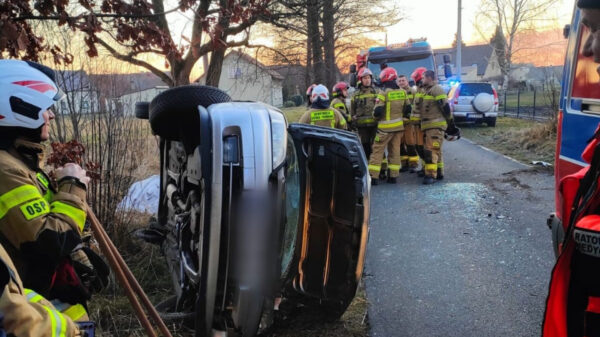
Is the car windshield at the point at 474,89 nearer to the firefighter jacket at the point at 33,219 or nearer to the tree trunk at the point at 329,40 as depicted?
the tree trunk at the point at 329,40

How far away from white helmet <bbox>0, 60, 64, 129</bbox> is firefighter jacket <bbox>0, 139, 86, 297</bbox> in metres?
0.10

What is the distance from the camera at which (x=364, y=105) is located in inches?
334

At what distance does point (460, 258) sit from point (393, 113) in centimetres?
394

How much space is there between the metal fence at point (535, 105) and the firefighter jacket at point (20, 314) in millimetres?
12425

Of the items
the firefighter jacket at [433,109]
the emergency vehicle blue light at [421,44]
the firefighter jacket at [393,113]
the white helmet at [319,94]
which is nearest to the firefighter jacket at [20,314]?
the white helmet at [319,94]

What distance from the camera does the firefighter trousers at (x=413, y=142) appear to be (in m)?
8.60

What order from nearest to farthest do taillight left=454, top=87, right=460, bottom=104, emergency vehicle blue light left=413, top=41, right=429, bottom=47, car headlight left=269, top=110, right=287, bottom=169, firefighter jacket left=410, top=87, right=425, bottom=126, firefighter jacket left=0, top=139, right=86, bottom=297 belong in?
1. firefighter jacket left=0, top=139, right=86, bottom=297
2. car headlight left=269, top=110, right=287, bottom=169
3. firefighter jacket left=410, top=87, right=425, bottom=126
4. emergency vehicle blue light left=413, top=41, right=429, bottom=47
5. taillight left=454, top=87, right=460, bottom=104

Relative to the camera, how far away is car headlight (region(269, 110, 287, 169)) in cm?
242

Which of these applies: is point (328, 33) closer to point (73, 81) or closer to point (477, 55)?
point (73, 81)

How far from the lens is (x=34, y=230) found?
6.10 feet

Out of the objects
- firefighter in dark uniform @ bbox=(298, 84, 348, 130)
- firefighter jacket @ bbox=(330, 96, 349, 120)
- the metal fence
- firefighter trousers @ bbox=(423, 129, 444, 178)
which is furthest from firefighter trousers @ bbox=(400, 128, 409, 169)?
the metal fence

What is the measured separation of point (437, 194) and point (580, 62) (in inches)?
167

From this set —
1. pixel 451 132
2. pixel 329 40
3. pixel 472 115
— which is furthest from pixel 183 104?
pixel 472 115

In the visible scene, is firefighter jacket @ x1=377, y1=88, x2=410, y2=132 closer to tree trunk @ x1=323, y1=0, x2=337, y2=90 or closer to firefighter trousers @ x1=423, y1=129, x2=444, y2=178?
firefighter trousers @ x1=423, y1=129, x2=444, y2=178
